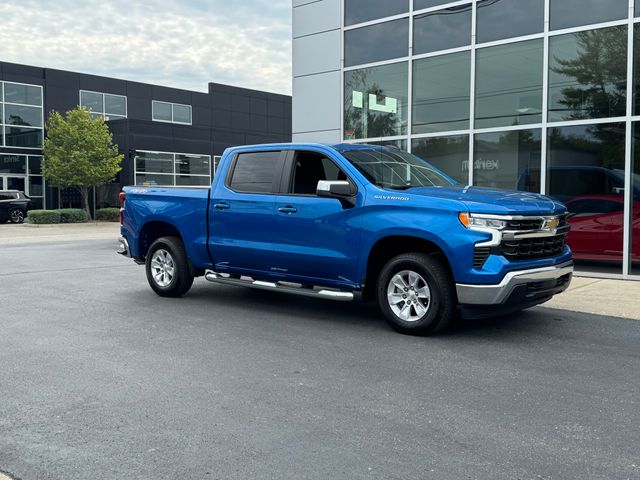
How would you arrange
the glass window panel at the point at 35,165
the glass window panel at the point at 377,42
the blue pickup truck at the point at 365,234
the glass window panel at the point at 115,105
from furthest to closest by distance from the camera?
the glass window panel at the point at 115,105 < the glass window panel at the point at 35,165 < the glass window panel at the point at 377,42 < the blue pickup truck at the point at 365,234

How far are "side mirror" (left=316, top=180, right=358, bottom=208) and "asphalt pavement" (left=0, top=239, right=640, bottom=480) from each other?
137 cm

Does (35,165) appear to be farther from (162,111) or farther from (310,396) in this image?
(310,396)

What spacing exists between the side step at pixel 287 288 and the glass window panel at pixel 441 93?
6.57m

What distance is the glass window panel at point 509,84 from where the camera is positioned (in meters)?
11.8

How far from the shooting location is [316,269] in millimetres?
7254

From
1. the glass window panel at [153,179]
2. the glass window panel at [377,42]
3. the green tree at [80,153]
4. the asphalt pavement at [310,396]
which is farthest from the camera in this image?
the glass window panel at [153,179]

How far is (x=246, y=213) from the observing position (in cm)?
A: 779

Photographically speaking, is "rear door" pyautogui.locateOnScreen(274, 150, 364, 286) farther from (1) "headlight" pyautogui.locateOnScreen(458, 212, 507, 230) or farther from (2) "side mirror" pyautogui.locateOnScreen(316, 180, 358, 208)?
(1) "headlight" pyautogui.locateOnScreen(458, 212, 507, 230)

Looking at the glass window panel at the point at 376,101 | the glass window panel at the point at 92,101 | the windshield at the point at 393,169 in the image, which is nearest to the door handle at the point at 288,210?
the windshield at the point at 393,169

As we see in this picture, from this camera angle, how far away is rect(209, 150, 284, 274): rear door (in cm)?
766

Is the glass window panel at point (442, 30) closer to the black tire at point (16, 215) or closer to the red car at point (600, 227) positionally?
the red car at point (600, 227)

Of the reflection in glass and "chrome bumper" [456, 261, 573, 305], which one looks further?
the reflection in glass

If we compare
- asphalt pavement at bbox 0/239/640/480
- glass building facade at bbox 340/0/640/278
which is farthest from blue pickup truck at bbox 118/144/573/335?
glass building facade at bbox 340/0/640/278

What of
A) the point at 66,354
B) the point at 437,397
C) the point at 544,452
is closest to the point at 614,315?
the point at 437,397
